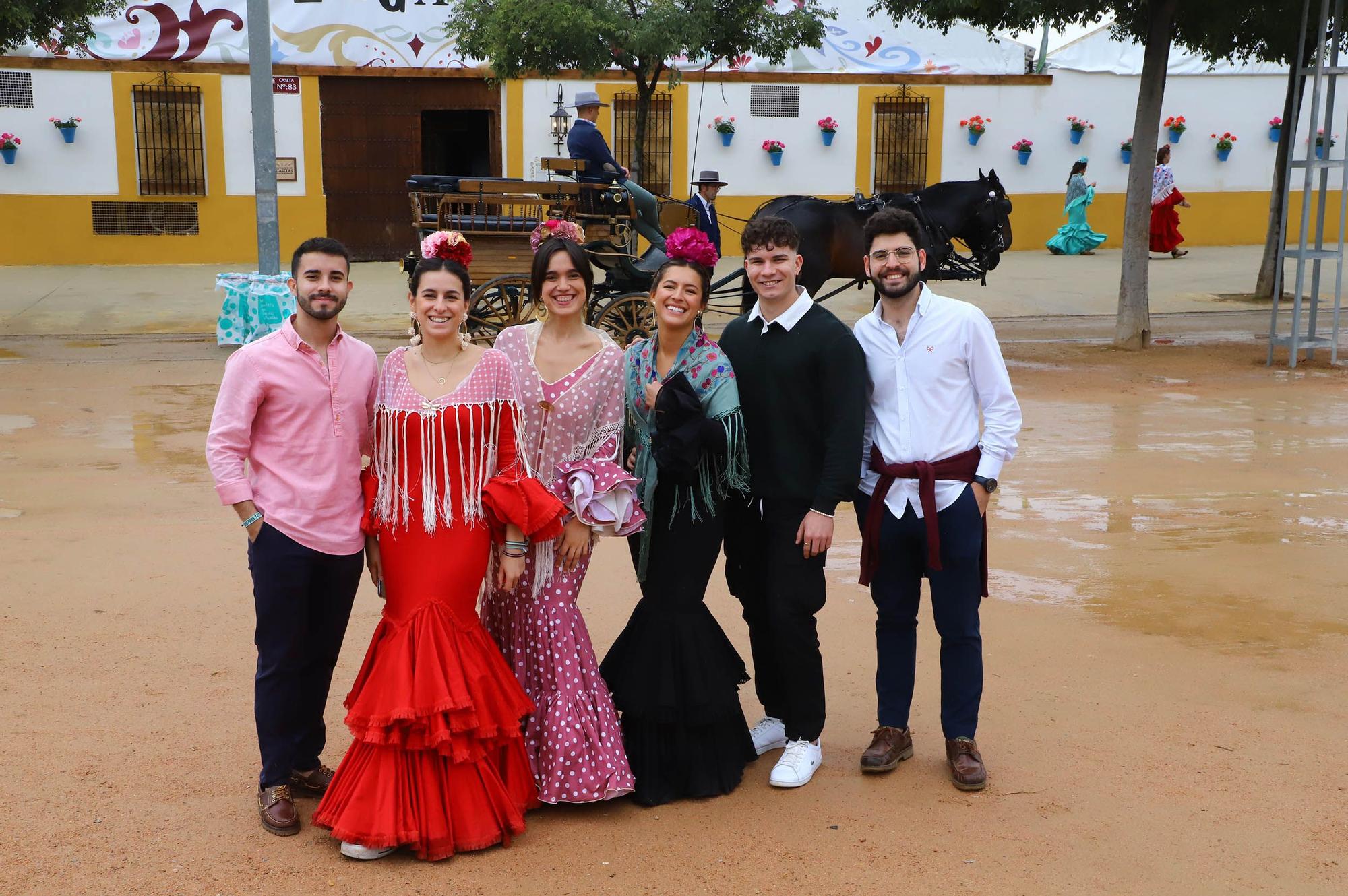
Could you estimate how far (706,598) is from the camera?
556cm

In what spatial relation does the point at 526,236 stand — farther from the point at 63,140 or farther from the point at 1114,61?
the point at 1114,61

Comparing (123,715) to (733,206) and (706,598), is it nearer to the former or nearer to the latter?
(706,598)

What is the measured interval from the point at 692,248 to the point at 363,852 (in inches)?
73.7

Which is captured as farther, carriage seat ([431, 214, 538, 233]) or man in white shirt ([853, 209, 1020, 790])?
carriage seat ([431, 214, 538, 233])

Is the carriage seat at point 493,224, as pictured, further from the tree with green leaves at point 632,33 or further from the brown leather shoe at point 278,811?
the brown leather shoe at point 278,811

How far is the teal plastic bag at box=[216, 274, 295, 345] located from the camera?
1194cm

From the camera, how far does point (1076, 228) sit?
20.2 m

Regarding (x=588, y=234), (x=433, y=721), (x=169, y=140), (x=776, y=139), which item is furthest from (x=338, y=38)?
(x=433, y=721)

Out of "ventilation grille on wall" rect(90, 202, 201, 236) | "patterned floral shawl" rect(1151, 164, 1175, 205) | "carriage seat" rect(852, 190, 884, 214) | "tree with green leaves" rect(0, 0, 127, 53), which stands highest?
"tree with green leaves" rect(0, 0, 127, 53)

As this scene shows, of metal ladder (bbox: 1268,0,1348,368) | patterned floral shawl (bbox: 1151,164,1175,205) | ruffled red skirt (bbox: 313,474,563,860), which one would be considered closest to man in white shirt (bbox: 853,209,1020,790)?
ruffled red skirt (bbox: 313,474,563,860)

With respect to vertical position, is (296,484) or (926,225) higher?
(926,225)

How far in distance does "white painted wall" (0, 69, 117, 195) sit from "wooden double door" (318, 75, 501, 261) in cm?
286

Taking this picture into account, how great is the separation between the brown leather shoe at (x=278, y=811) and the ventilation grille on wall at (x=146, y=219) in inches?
646

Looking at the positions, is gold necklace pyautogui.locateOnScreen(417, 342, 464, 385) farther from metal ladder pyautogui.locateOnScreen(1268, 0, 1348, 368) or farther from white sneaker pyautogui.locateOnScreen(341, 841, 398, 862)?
metal ladder pyautogui.locateOnScreen(1268, 0, 1348, 368)
